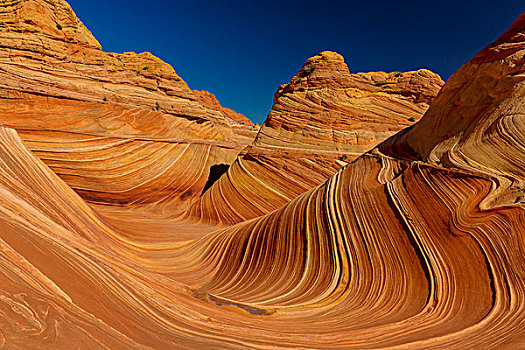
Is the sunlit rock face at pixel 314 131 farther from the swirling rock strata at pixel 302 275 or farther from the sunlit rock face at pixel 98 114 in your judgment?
the swirling rock strata at pixel 302 275

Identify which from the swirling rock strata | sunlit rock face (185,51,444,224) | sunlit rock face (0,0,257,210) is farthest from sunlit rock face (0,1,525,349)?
sunlit rock face (0,0,257,210)

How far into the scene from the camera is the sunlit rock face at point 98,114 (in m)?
7.54

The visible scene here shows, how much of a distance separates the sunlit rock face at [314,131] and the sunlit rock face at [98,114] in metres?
2.16

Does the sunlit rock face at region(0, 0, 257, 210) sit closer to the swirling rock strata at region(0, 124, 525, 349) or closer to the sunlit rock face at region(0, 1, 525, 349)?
the sunlit rock face at region(0, 1, 525, 349)

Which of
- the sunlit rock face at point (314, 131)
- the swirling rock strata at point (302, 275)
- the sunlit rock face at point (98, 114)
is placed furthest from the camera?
the sunlit rock face at point (314, 131)

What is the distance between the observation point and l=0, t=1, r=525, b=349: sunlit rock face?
147 centimetres

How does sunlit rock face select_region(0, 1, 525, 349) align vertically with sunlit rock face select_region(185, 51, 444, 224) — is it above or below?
below

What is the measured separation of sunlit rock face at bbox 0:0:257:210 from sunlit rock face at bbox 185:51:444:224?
7.08ft

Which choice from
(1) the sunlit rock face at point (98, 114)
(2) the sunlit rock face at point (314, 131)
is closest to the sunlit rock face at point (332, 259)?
(2) the sunlit rock face at point (314, 131)

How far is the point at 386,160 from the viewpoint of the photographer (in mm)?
4562

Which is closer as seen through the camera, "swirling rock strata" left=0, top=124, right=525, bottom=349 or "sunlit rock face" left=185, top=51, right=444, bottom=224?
"swirling rock strata" left=0, top=124, right=525, bottom=349

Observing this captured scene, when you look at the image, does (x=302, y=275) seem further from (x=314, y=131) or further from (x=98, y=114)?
(x=98, y=114)

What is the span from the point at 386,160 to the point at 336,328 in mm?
3341

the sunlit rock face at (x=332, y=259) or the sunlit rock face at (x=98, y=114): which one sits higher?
the sunlit rock face at (x=98, y=114)
